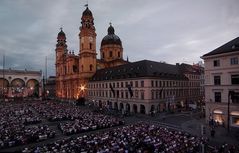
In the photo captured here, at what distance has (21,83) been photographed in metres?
149

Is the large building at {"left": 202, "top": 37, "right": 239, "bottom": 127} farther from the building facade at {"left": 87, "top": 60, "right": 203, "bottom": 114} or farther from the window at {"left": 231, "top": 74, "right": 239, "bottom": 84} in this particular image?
the building facade at {"left": 87, "top": 60, "right": 203, "bottom": 114}

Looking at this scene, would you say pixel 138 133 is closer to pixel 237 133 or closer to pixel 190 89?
pixel 237 133

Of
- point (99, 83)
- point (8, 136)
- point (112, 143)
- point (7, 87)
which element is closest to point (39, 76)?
point (7, 87)

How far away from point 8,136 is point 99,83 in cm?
4909

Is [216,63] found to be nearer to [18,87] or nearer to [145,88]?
[145,88]

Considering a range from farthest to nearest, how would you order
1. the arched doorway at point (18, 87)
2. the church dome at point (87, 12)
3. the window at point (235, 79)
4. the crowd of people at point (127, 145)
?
the arched doorway at point (18, 87)
the church dome at point (87, 12)
the window at point (235, 79)
the crowd of people at point (127, 145)

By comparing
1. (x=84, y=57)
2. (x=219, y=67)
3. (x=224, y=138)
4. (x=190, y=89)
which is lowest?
(x=224, y=138)

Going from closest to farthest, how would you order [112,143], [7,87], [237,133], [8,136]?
[112,143], [8,136], [237,133], [7,87]

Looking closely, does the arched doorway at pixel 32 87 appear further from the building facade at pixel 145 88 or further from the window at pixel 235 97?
the window at pixel 235 97

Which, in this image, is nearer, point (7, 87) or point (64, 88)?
point (64, 88)

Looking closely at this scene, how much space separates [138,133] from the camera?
27000 mm

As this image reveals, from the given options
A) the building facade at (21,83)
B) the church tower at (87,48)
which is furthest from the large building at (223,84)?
the building facade at (21,83)

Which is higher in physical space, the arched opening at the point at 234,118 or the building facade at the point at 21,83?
the building facade at the point at 21,83

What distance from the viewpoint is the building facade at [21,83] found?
13600 centimetres
